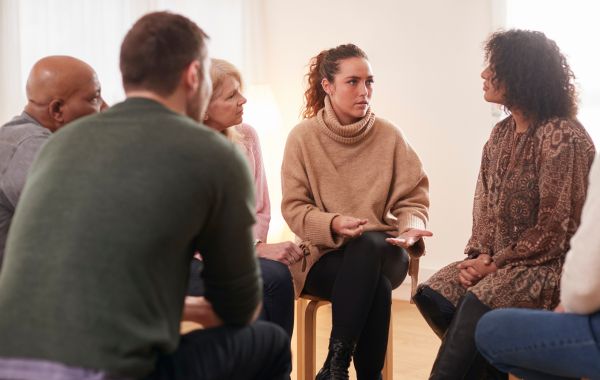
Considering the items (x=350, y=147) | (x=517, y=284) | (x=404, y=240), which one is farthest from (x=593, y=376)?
(x=350, y=147)

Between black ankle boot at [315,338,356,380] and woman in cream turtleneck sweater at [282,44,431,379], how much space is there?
98mm

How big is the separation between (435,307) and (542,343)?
768mm

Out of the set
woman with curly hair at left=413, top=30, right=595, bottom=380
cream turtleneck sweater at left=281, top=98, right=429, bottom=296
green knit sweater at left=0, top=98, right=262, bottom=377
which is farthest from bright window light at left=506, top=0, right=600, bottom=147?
green knit sweater at left=0, top=98, right=262, bottom=377

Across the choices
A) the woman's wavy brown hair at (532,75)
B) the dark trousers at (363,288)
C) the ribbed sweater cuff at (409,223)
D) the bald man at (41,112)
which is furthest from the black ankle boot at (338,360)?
the bald man at (41,112)

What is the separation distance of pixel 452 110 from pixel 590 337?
2.72m

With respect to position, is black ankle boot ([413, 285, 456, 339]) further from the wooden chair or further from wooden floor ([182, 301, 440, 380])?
wooden floor ([182, 301, 440, 380])

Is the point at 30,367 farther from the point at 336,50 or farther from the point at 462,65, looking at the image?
the point at 462,65

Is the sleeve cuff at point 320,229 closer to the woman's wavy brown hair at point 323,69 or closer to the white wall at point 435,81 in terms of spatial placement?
the woman's wavy brown hair at point 323,69

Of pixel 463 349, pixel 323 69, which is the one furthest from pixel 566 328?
pixel 323 69

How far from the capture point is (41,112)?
7.24ft

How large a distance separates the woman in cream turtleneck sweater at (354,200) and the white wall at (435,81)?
139 cm

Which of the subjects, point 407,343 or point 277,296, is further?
point 407,343

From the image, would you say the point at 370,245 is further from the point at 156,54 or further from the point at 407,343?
the point at 156,54

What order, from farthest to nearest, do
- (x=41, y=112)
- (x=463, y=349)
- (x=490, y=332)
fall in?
(x=463, y=349) < (x=41, y=112) < (x=490, y=332)
